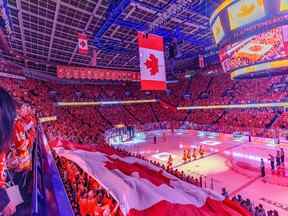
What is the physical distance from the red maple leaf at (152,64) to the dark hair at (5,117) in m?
7.42

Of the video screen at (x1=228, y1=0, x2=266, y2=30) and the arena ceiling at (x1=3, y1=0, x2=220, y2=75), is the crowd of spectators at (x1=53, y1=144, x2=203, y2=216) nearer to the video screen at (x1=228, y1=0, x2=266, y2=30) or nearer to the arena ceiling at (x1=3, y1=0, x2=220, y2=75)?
the video screen at (x1=228, y1=0, x2=266, y2=30)

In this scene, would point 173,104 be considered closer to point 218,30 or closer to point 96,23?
point 96,23

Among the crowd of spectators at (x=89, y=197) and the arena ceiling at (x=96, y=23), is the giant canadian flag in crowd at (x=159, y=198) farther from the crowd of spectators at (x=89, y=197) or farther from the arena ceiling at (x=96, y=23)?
the arena ceiling at (x=96, y=23)

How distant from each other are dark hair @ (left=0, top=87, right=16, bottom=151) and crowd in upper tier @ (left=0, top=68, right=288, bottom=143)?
17.0 m

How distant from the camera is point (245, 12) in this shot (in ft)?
19.1

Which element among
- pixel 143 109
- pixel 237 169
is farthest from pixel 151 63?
pixel 143 109

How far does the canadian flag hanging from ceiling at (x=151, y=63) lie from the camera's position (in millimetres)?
8586

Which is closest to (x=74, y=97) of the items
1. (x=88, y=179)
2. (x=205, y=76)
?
(x=205, y=76)

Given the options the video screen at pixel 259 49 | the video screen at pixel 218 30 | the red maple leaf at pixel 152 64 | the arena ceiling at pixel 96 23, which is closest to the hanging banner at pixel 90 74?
the arena ceiling at pixel 96 23

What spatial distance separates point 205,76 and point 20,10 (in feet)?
94.9

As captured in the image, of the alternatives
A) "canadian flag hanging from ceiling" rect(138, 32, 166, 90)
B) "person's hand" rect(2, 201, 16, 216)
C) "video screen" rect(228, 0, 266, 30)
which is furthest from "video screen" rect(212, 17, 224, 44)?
"person's hand" rect(2, 201, 16, 216)

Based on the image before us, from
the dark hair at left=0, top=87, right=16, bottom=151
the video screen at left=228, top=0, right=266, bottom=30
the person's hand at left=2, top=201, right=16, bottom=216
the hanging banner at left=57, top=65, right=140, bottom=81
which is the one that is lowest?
the person's hand at left=2, top=201, right=16, bottom=216

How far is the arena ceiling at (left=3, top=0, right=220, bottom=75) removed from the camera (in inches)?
452

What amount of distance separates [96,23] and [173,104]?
24.5 metres
